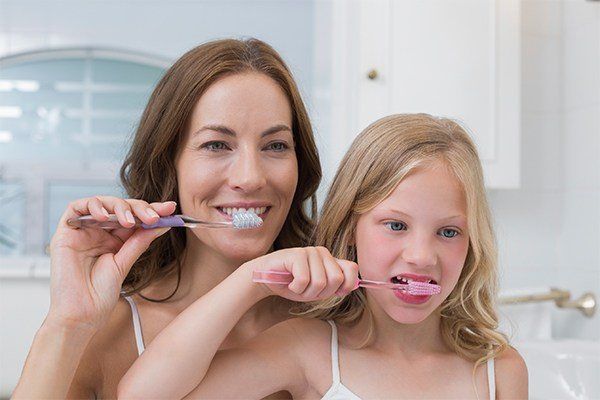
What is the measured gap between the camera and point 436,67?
203 centimetres

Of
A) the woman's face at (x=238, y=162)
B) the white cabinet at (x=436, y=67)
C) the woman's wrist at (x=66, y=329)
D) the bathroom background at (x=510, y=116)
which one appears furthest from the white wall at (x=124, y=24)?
the woman's wrist at (x=66, y=329)

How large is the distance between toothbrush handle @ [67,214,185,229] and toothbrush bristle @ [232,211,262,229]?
74 millimetres

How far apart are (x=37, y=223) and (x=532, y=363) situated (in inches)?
94.5

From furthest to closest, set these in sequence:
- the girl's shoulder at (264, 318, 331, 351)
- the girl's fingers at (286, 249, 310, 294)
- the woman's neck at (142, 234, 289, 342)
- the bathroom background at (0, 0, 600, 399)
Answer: the bathroom background at (0, 0, 600, 399) < the woman's neck at (142, 234, 289, 342) < the girl's shoulder at (264, 318, 331, 351) < the girl's fingers at (286, 249, 310, 294)

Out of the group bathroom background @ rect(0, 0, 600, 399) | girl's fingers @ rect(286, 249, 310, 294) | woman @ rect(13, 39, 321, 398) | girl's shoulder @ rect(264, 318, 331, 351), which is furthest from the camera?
bathroom background @ rect(0, 0, 600, 399)

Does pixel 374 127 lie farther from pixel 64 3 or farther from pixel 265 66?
pixel 64 3

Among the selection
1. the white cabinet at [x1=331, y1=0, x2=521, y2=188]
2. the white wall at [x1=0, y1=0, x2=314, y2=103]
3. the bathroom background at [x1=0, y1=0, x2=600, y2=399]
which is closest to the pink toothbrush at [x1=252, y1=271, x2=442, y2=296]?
the bathroom background at [x1=0, y1=0, x2=600, y2=399]

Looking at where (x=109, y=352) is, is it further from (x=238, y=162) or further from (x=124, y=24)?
(x=124, y=24)

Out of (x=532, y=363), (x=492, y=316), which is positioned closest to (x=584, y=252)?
(x=532, y=363)

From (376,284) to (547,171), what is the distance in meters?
1.49

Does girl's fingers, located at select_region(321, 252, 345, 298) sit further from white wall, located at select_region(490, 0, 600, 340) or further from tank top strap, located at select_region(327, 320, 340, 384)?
white wall, located at select_region(490, 0, 600, 340)

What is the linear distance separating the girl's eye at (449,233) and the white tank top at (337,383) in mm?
194

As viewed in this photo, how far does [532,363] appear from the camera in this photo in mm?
1915

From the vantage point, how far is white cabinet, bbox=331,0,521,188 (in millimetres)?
1997
